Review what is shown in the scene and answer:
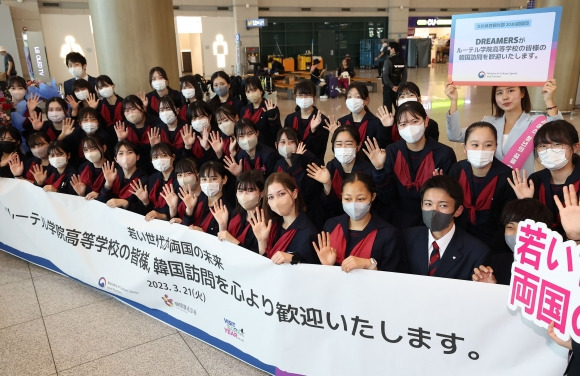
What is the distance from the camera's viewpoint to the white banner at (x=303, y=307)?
202 centimetres

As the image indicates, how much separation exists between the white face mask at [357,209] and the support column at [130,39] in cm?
478

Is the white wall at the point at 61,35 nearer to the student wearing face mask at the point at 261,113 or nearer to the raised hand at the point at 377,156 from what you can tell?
the student wearing face mask at the point at 261,113

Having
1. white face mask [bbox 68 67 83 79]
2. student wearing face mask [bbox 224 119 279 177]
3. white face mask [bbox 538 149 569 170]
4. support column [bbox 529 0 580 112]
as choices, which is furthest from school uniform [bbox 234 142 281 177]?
support column [bbox 529 0 580 112]

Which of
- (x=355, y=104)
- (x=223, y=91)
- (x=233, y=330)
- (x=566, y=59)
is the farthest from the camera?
(x=566, y=59)

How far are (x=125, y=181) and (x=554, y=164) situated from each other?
3.45 m

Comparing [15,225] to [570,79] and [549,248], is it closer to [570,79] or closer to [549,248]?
[549,248]

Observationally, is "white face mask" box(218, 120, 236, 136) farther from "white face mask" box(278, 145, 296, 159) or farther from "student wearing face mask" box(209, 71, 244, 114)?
"student wearing face mask" box(209, 71, 244, 114)

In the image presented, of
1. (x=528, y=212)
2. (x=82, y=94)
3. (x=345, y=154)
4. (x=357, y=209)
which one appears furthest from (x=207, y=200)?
(x=82, y=94)

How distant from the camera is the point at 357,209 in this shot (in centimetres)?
257

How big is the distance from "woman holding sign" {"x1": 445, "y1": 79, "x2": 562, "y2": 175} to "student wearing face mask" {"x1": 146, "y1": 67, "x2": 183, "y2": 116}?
140 inches

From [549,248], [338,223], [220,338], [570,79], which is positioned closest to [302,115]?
[338,223]

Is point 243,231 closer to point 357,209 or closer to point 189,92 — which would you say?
point 357,209

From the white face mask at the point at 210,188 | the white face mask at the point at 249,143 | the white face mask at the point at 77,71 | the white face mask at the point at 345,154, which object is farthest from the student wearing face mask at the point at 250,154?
the white face mask at the point at 77,71

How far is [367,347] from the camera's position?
2268mm
